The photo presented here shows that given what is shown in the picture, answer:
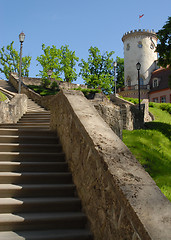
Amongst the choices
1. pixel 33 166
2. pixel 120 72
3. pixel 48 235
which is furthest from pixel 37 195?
pixel 120 72

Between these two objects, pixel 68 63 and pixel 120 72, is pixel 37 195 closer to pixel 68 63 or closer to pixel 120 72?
pixel 68 63

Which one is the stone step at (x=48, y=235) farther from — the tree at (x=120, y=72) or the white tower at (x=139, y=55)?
the tree at (x=120, y=72)

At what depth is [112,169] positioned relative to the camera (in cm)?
292

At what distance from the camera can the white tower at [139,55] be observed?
Answer: 4716 cm

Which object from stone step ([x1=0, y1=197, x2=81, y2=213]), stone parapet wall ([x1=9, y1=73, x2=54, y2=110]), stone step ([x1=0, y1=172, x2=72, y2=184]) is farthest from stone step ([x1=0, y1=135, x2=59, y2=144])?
stone parapet wall ([x1=9, y1=73, x2=54, y2=110])

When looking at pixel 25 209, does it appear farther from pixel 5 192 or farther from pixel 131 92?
pixel 131 92

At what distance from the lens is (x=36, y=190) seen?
4.04m

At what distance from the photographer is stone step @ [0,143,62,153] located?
5297 millimetres

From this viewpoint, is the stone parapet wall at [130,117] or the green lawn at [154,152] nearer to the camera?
the green lawn at [154,152]

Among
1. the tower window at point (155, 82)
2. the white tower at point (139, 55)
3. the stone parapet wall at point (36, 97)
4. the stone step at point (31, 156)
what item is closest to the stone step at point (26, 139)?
the stone step at point (31, 156)

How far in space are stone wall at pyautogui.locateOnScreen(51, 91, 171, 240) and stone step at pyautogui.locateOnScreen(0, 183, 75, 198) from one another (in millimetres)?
197

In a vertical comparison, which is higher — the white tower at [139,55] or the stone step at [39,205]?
the white tower at [139,55]

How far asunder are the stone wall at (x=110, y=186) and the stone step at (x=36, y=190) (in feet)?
0.65

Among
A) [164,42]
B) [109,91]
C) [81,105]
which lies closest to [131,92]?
[109,91]
